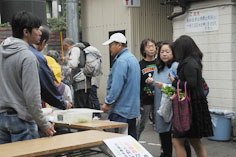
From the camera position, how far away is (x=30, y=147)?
3463 mm

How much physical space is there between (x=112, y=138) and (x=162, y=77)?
6.91ft

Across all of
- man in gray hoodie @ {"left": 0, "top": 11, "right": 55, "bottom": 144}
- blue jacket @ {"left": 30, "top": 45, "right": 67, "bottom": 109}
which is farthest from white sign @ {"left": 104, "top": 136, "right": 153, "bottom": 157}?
blue jacket @ {"left": 30, "top": 45, "right": 67, "bottom": 109}

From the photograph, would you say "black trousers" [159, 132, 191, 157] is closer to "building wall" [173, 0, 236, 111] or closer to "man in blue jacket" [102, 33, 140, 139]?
"man in blue jacket" [102, 33, 140, 139]

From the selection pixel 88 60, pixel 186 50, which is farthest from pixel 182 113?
pixel 88 60

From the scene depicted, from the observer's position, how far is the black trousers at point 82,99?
364 inches

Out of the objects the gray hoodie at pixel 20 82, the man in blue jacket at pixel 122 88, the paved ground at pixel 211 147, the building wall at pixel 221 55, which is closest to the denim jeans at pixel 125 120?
the man in blue jacket at pixel 122 88

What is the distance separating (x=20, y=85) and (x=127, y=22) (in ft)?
26.2

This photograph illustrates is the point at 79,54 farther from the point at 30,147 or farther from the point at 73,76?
the point at 30,147

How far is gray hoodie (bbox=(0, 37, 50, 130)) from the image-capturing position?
350 centimetres

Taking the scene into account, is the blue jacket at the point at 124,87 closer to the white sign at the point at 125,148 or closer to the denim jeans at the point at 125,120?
the denim jeans at the point at 125,120

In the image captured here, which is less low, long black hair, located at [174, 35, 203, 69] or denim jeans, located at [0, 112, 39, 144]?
long black hair, located at [174, 35, 203, 69]

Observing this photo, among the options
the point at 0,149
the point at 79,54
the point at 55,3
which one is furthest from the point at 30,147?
the point at 55,3

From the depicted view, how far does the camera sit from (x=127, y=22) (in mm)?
11305

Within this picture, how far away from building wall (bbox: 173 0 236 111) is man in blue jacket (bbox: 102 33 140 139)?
3188mm
